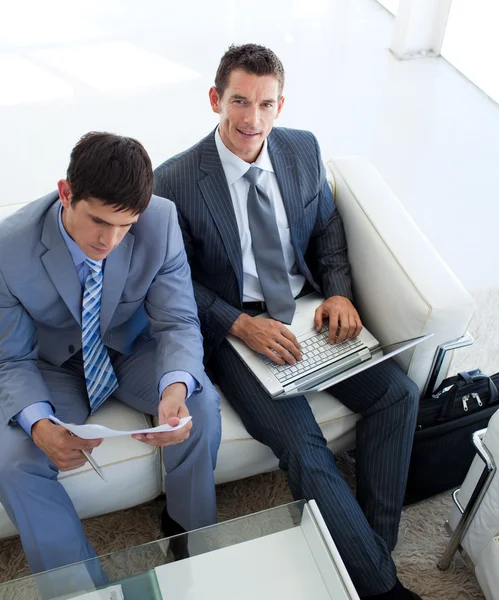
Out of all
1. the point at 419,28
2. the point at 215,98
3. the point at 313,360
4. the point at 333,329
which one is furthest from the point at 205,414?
the point at 419,28

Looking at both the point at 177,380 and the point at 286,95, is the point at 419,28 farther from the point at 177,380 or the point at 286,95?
the point at 177,380

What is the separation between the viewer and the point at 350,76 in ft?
15.2

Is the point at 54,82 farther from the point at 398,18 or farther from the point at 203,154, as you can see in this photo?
the point at 203,154

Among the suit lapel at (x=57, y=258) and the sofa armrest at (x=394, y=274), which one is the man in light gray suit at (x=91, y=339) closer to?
the suit lapel at (x=57, y=258)

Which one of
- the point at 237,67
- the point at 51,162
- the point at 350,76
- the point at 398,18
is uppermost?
the point at 237,67

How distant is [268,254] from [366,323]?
15.0 inches

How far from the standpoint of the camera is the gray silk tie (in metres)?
2.30

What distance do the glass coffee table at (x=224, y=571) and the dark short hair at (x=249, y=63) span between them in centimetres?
120

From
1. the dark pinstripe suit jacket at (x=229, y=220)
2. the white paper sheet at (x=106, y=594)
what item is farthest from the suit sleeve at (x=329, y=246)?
the white paper sheet at (x=106, y=594)

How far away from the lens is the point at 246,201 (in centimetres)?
231

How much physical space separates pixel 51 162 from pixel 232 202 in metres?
1.85

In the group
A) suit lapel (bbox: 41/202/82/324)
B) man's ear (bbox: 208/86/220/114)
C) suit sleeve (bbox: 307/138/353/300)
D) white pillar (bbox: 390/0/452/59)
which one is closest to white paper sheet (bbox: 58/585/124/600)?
suit lapel (bbox: 41/202/82/324)

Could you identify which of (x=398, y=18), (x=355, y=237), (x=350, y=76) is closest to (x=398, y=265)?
(x=355, y=237)

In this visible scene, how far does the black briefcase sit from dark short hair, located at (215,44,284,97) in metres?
1.04
